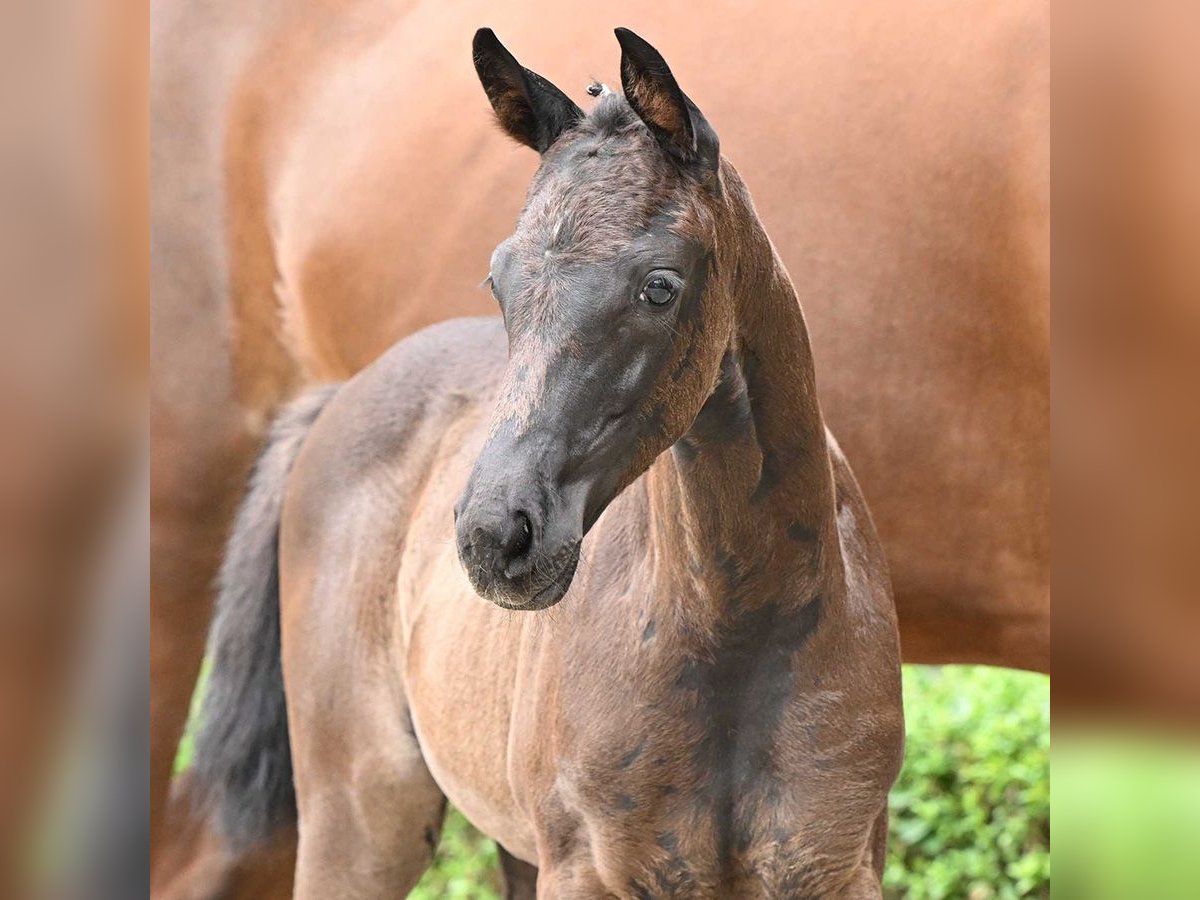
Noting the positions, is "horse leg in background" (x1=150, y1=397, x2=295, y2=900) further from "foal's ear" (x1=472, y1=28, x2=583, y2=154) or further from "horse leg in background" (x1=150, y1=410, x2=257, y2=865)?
"foal's ear" (x1=472, y1=28, x2=583, y2=154)

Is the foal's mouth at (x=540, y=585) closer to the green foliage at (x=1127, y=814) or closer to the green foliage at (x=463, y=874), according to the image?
the green foliage at (x=1127, y=814)

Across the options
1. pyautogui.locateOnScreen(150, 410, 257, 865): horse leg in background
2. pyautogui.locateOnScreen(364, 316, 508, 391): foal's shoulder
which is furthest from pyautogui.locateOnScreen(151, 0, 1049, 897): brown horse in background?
pyautogui.locateOnScreen(364, 316, 508, 391): foal's shoulder

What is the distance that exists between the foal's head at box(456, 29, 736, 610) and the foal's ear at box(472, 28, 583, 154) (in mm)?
45

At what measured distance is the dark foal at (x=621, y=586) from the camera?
3.30ft

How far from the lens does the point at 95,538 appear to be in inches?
27.2

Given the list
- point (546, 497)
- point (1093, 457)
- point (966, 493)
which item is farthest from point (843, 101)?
point (1093, 457)

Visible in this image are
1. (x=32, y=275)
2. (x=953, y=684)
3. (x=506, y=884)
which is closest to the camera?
(x=32, y=275)

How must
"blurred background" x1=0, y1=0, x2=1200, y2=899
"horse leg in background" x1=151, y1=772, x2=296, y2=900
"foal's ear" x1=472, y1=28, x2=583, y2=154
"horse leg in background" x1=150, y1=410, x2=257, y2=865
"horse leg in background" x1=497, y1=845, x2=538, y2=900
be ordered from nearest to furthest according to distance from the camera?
"blurred background" x1=0, y1=0, x2=1200, y2=899
"foal's ear" x1=472, y1=28, x2=583, y2=154
"horse leg in background" x1=497, y1=845, x2=538, y2=900
"horse leg in background" x1=151, y1=772, x2=296, y2=900
"horse leg in background" x1=150, y1=410, x2=257, y2=865

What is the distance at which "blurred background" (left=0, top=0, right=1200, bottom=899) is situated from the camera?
687 mm

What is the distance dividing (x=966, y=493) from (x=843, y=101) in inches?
23.9

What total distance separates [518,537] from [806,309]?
1.06m

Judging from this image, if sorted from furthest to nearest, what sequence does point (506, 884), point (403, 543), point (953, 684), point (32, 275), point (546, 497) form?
point (953, 684), point (506, 884), point (403, 543), point (546, 497), point (32, 275)

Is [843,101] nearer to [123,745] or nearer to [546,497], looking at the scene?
[546,497]

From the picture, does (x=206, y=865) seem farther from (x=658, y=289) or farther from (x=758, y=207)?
(x=658, y=289)
